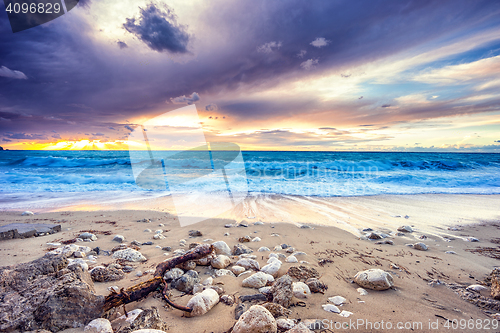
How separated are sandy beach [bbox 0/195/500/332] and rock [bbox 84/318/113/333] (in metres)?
0.06

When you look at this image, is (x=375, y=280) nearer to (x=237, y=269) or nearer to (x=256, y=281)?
(x=256, y=281)

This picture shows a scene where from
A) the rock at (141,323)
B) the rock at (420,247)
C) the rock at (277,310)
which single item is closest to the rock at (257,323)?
the rock at (277,310)

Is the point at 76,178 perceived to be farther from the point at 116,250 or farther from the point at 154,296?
the point at 154,296

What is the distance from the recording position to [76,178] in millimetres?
13922

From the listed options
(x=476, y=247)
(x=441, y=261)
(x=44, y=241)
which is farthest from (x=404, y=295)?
(x=44, y=241)

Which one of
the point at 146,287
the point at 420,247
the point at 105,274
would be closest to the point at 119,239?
the point at 105,274

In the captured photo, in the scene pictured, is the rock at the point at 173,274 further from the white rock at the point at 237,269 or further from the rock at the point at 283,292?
the rock at the point at 283,292

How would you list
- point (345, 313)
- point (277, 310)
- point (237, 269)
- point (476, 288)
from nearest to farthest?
1. point (277, 310)
2. point (345, 313)
3. point (476, 288)
4. point (237, 269)

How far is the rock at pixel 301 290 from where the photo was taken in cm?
208

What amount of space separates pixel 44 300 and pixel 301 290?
221 cm

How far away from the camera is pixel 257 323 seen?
4.90 feet

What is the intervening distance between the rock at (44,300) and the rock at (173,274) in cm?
71

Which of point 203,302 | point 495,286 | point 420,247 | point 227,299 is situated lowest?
point 420,247

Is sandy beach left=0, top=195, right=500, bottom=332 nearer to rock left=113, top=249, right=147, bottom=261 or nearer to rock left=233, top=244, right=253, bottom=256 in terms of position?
rock left=113, top=249, right=147, bottom=261
